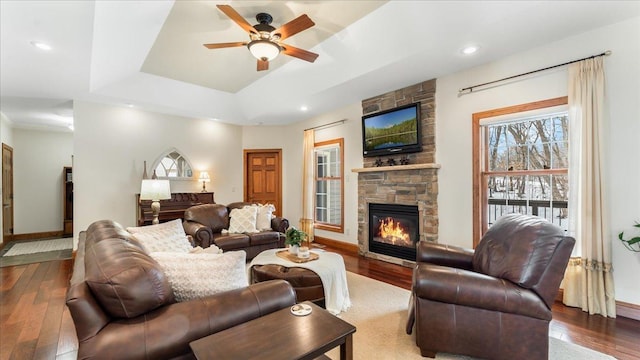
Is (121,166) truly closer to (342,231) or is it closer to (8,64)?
(8,64)

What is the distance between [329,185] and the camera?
613 cm

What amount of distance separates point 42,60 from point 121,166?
249 cm

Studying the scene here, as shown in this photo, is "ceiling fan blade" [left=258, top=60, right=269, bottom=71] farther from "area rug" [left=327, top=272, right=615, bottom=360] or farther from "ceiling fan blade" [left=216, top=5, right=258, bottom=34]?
"area rug" [left=327, top=272, right=615, bottom=360]

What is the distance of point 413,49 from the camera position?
10.6ft

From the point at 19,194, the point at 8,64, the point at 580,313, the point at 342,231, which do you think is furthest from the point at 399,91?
the point at 19,194

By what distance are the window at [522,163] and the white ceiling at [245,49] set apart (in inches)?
25.2

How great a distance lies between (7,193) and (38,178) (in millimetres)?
750

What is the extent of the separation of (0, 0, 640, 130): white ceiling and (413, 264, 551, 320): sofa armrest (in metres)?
2.39

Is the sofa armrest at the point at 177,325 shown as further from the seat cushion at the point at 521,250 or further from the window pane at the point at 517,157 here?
the window pane at the point at 517,157

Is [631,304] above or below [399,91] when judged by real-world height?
below

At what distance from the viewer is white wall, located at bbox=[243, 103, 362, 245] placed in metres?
5.34

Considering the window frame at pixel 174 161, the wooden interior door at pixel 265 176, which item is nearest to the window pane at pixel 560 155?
the wooden interior door at pixel 265 176

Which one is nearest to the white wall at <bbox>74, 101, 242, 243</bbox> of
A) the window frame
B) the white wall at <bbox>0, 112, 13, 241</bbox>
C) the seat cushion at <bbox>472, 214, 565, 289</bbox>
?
the window frame

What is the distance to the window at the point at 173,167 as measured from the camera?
5828mm
